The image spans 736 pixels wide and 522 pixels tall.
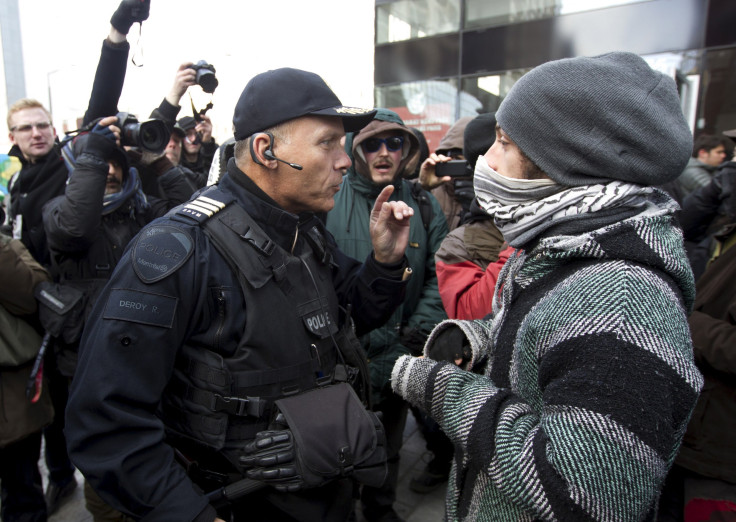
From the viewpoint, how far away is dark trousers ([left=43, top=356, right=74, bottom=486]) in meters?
3.04

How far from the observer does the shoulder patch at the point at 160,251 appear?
1.32m

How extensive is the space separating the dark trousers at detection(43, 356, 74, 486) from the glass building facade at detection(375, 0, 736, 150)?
364 inches

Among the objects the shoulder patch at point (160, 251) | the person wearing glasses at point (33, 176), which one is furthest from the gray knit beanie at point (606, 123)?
the person wearing glasses at point (33, 176)

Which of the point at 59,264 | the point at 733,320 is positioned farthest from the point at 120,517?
the point at 733,320

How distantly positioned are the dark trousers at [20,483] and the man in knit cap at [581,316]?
8.21 feet

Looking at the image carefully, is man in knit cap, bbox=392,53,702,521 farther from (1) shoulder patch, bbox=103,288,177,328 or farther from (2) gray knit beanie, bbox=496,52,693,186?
(1) shoulder patch, bbox=103,288,177,328

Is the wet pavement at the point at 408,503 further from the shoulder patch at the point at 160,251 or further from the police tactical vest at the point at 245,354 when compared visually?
the shoulder patch at the point at 160,251

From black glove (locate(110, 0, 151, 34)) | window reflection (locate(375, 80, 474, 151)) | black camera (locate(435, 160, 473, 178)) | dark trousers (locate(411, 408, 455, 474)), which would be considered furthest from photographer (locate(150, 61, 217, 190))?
window reflection (locate(375, 80, 474, 151))

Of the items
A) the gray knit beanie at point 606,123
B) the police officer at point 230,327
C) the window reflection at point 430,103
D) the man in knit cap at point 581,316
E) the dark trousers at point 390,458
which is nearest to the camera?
the man in knit cap at point 581,316

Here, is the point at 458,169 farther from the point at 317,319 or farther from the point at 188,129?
the point at 188,129

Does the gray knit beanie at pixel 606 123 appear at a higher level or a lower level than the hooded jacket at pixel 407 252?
higher

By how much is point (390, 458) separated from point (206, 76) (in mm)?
2542

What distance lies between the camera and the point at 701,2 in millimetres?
8406

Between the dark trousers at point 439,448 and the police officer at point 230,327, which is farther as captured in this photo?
the dark trousers at point 439,448
